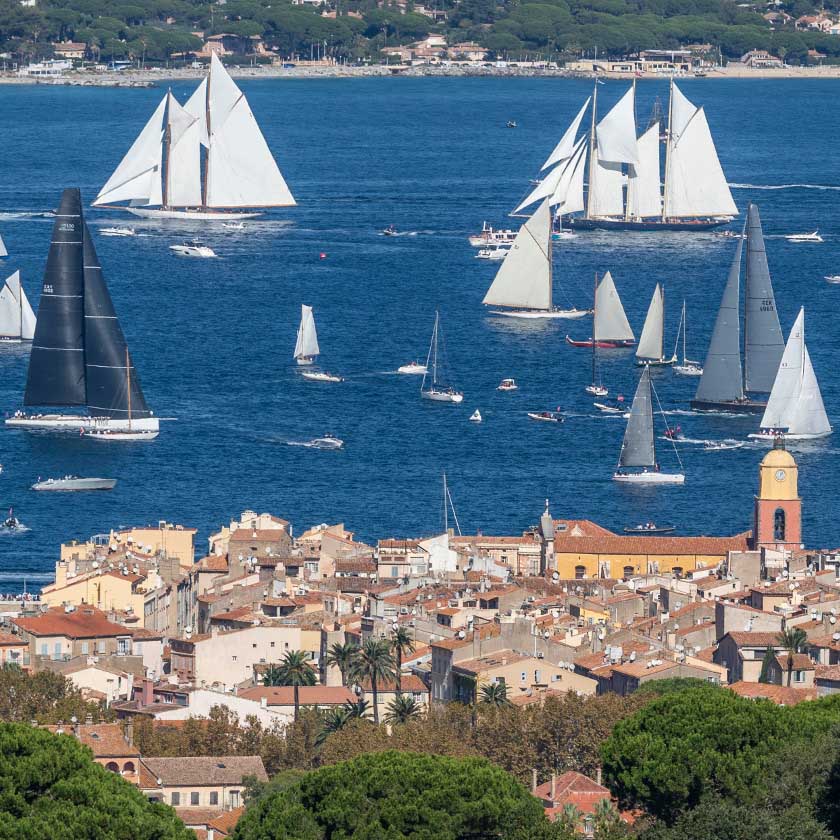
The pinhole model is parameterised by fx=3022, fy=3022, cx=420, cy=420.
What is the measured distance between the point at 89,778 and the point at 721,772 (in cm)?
827

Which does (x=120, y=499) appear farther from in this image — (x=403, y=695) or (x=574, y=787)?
(x=574, y=787)

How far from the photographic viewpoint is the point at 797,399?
88.4m

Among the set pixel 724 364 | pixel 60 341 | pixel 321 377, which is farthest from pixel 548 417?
pixel 60 341

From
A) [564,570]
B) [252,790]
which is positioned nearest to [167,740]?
[252,790]

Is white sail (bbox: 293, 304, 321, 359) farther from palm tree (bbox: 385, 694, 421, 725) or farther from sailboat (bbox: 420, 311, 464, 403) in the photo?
palm tree (bbox: 385, 694, 421, 725)

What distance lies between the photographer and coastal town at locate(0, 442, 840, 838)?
4906 cm

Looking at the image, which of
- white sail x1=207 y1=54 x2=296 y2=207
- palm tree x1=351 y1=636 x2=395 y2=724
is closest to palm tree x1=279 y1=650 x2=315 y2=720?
palm tree x1=351 y1=636 x2=395 y2=724

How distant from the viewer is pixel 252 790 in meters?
42.9

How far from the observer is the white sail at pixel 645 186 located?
6132 inches

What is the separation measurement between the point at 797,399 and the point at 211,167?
243 feet

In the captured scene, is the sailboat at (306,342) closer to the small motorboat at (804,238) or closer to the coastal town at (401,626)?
the coastal town at (401,626)

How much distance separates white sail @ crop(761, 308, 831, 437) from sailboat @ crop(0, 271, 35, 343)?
99.8ft

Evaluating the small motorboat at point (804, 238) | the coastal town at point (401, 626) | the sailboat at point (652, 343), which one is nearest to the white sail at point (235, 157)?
the small motorboat at point (804, 238)

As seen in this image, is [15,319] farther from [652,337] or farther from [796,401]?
[796,401]
